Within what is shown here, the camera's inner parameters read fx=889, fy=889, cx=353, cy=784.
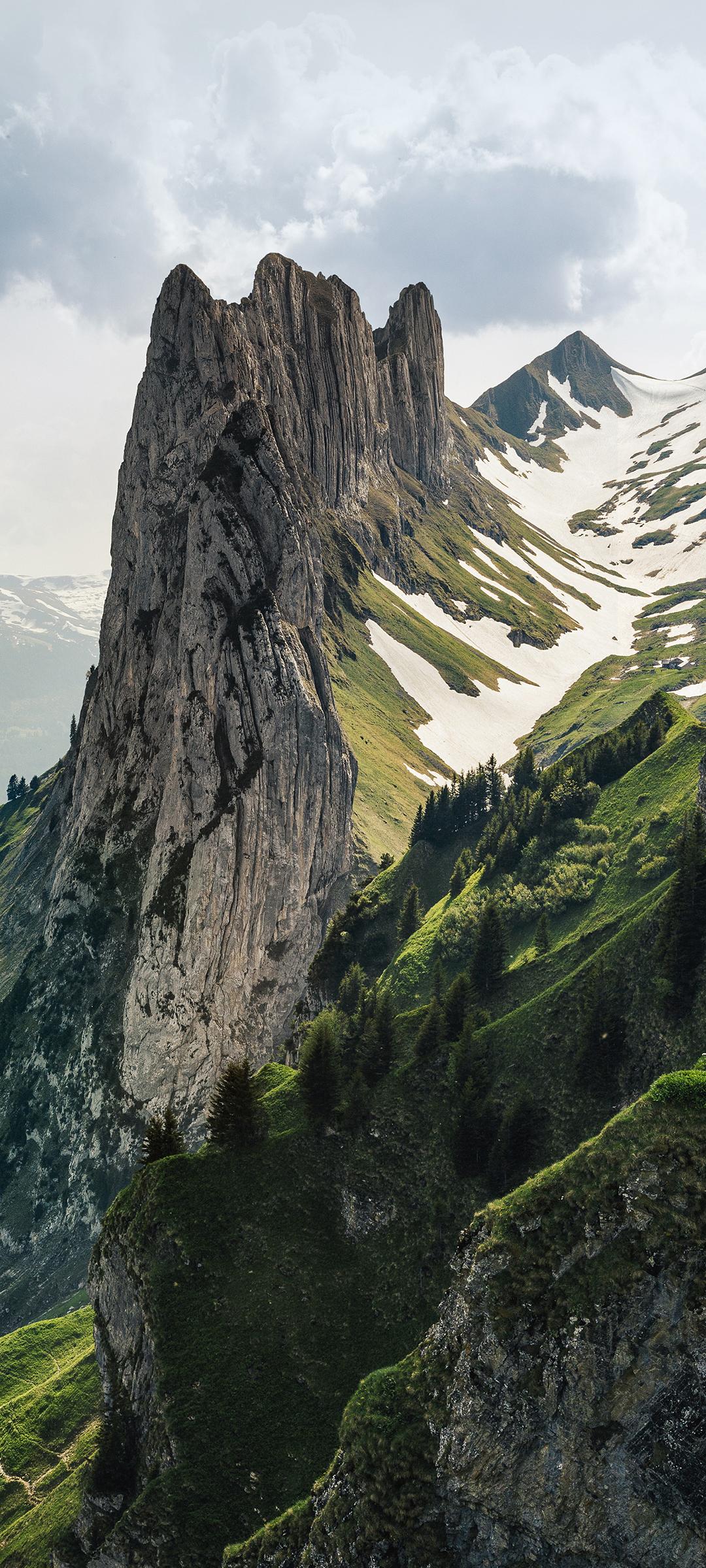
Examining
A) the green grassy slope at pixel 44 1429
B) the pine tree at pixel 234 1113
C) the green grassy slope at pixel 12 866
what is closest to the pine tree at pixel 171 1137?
the pine tree at pixel 234 1113

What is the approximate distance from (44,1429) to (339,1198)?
103 ft

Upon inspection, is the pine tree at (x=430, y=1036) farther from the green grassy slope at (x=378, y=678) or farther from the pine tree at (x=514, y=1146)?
the green grassy slope at (x=378, y=678)

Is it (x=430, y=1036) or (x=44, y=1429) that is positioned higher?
(x=430, y=1036)

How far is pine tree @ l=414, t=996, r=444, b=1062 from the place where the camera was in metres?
48.3

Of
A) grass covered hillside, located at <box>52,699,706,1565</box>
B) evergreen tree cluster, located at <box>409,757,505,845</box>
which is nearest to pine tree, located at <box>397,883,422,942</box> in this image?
evergreen tree cluster, located at <box>409,757,505,845</box>

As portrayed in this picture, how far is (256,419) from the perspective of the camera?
104 m

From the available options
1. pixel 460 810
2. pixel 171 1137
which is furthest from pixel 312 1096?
pixel 460 810

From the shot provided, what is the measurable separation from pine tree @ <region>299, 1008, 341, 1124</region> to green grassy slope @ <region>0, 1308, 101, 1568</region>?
1761 centimetres

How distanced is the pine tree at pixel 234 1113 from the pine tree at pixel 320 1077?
137 inches

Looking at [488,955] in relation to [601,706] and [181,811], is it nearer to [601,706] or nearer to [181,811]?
[181,811]

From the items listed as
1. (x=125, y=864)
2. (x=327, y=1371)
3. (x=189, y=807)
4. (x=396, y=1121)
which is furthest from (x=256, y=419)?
(x=327, y=1371)

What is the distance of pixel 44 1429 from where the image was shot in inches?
2197

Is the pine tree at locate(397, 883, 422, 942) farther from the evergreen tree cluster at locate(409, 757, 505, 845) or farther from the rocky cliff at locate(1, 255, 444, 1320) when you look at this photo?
the rocky cliff at locate(1, 255, 444, 1320)

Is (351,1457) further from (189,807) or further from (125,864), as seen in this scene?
(125,864)
